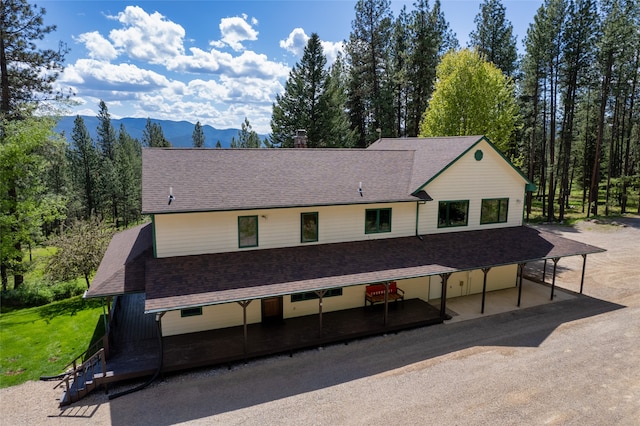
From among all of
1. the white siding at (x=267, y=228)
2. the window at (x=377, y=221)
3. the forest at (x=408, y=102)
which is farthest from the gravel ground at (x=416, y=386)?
the forest at (x=408, y=102)

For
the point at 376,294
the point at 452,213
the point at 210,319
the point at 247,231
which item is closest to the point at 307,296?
the point at 376,294

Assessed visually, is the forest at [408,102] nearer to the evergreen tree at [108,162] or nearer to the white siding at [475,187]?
the evergreen tree at [108,162]

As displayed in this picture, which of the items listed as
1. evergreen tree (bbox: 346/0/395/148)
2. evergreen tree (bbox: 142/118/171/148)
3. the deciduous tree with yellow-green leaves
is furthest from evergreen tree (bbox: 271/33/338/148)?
evergreen tree (bbox: 142/118/171/148)

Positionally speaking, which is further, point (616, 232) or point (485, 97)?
point (616, 232)

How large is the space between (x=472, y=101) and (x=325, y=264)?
18192 millimetres

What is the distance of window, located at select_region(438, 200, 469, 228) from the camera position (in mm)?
17422

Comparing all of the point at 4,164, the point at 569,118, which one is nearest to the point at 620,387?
the point at 4,164

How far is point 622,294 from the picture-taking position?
60.0ft

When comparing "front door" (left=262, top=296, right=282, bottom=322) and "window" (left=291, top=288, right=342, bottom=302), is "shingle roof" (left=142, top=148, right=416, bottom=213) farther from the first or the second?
"front door" (left=262, top=296, right=282, bottom=322)

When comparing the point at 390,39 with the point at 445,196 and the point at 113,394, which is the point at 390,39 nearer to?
the point at 445,196

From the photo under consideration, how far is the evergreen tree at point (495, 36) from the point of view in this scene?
35.5 m

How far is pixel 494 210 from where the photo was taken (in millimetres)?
18594

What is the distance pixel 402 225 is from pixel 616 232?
24.3 meters

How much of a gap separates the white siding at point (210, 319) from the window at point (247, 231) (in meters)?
2.25
